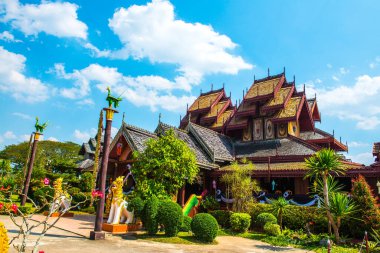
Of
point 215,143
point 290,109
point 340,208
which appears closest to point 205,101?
point 215,143

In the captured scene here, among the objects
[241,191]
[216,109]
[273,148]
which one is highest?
[216,109]

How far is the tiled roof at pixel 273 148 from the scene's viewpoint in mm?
21258

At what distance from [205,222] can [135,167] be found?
4482 mm

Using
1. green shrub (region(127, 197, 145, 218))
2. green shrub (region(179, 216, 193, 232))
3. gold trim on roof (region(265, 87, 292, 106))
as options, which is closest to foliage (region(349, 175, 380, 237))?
green shrub (region(179, 216, 193, 232))

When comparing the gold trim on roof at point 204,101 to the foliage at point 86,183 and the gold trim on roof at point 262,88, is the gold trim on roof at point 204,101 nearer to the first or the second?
the gold trim on roof at point 262,88

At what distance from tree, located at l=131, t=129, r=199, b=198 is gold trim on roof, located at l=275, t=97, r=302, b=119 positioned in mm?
12669

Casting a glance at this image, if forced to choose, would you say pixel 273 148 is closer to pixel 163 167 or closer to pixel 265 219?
pixel 265 219

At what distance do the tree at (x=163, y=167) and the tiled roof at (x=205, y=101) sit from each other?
1835 cm

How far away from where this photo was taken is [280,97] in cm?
2598

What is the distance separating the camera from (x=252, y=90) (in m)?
28.6

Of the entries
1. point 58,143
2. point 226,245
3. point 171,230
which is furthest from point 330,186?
point 58,143

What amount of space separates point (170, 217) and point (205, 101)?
22.9 meters

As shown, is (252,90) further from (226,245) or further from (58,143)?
(58,143)

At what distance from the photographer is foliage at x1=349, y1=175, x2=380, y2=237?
39.9 feet
